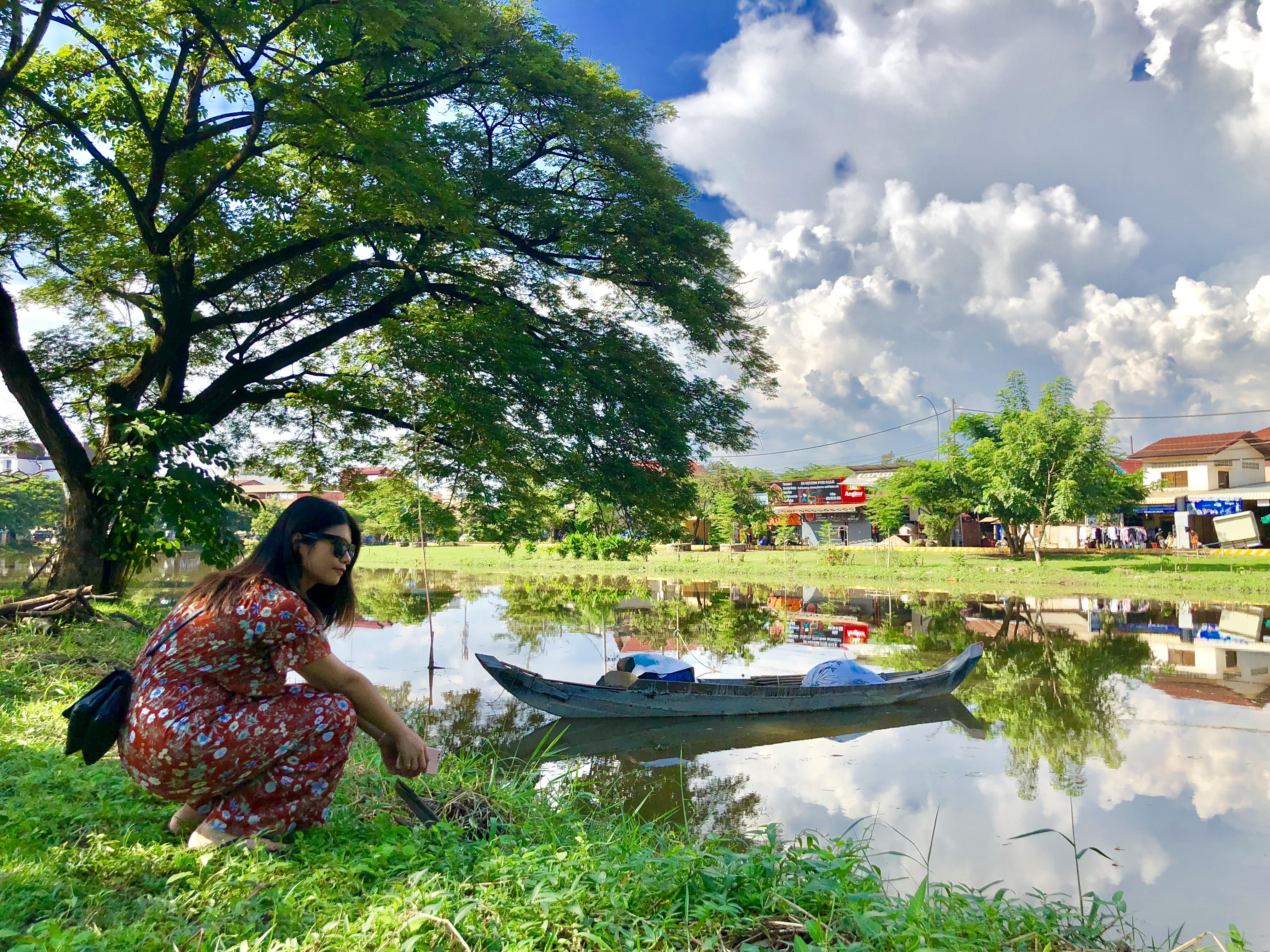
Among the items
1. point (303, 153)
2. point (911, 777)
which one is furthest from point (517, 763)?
point (303, 153)

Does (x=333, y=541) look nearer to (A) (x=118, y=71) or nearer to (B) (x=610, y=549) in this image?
(A) (x=118, y=71)

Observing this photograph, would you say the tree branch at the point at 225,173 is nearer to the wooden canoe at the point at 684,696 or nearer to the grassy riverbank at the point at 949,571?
the wooden canoe at the point at 684,696

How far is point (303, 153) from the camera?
8742 mm

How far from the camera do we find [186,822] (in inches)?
110

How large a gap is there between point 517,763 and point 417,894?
17.5 ft

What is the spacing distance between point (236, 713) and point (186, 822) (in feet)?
1.97

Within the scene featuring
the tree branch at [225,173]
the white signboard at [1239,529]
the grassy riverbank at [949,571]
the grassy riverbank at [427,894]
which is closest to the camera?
the grassy riverbank at [427,894]

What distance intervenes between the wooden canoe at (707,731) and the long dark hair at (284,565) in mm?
5329

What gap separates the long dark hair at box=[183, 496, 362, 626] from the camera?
8.34 ft

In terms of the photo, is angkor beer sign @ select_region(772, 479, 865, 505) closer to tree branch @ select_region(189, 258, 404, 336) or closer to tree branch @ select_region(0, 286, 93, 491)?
tree branch @ select_region(189, 258, 404, 336)

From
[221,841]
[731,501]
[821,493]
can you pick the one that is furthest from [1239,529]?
[221,841]

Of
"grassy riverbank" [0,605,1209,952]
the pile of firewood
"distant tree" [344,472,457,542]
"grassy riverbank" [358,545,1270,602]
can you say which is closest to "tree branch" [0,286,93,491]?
the pile of firewood

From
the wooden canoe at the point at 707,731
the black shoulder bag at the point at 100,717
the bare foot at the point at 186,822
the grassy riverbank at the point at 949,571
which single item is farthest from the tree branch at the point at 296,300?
the grassy riverbank at the point at 949,571

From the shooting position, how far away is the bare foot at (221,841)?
262 cm
